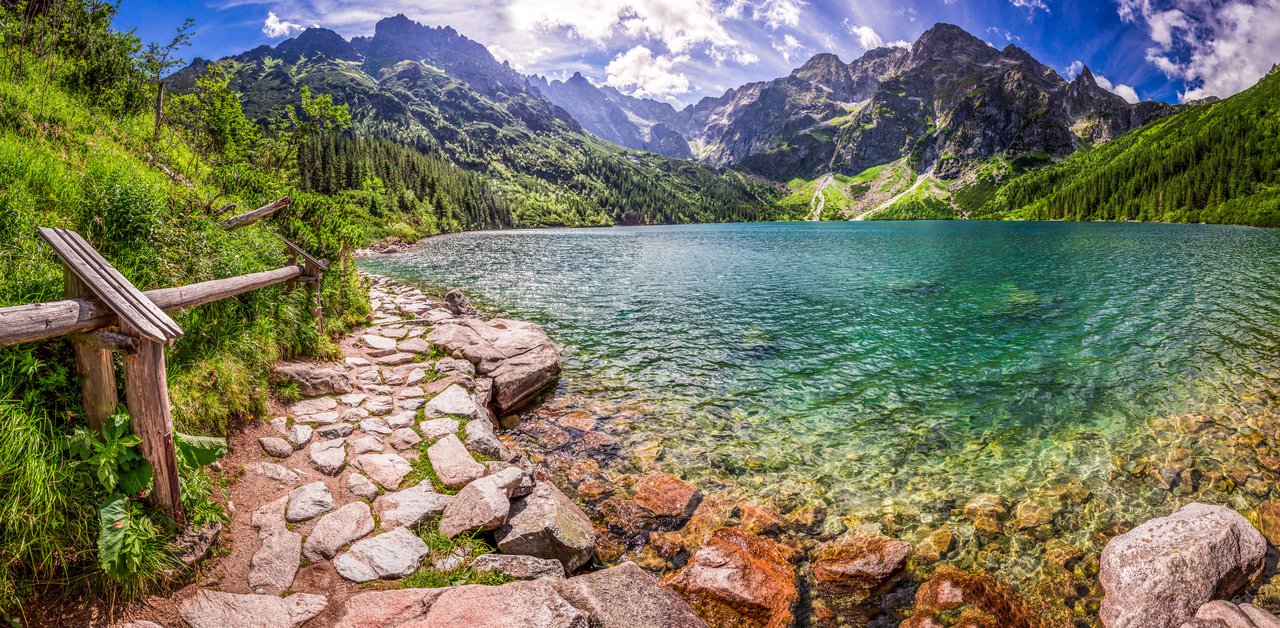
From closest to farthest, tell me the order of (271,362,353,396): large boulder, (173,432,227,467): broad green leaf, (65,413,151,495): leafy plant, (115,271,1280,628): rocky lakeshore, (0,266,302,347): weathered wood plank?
(0,266,302,347): weathered wood plank
(65,413,151,495): leafy plant
(115,271,1280,628): rocky lakeshore
(173,432,227,467): broad green leaf
(271,362,353,396): large boulder

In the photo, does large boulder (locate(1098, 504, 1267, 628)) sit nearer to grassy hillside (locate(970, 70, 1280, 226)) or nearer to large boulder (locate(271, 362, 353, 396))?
large boulder (locate(271, 362, 353, 396))

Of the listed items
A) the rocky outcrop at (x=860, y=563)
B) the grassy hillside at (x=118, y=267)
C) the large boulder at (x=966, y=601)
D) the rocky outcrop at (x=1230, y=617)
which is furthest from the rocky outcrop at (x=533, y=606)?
the rocky outcrop at (x=1230, y=617)

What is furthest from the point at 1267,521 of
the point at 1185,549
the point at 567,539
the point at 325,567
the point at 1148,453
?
the point at 325,567

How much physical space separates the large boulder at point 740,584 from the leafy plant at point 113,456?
648 centimetres

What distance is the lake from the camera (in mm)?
9695

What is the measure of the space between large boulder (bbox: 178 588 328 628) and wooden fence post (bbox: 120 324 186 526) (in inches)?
38.1

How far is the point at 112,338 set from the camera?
4520 mm

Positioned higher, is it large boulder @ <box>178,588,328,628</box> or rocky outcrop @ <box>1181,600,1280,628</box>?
large boulder @ <box>178,588,328,628</box>

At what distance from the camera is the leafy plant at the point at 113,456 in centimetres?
450

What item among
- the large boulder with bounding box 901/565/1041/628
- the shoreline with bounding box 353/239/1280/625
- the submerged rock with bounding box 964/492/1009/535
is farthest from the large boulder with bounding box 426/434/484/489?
the submerged rock with bounding box 964/492/1009/535

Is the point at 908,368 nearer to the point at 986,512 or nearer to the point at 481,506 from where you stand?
the point at 986,512

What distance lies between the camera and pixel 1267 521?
8148mm

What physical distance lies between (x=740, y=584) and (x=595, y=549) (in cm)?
230

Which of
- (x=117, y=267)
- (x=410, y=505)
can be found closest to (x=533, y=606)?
(x=410, y=505)
